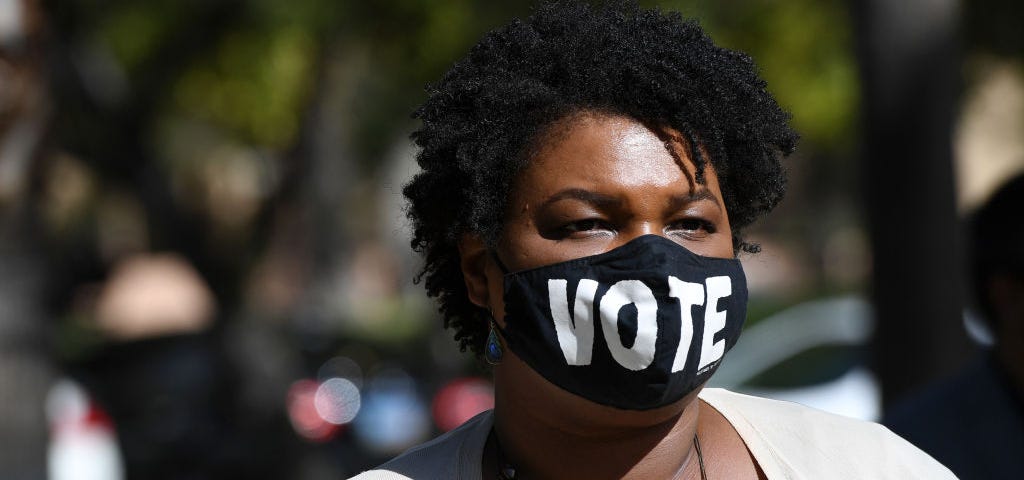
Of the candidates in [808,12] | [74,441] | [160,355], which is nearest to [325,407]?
[160,355]

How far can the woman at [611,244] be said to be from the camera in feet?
7.79

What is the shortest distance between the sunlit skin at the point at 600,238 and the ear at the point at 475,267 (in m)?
0.04

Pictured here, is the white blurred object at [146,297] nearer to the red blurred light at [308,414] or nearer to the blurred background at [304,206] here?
the blurred background at [304,206]

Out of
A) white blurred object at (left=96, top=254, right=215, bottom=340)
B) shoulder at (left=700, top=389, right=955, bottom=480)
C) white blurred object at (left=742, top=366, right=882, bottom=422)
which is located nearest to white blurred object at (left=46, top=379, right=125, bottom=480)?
white blurred object at (left=742, top=366, right=882, bottom=422)

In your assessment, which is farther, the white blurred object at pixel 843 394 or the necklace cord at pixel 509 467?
the white blurred object at pixel 843 394

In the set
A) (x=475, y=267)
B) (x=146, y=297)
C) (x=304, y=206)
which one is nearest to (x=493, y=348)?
(x=475, y=267)

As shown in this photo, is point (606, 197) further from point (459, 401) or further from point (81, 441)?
point (459, 401)

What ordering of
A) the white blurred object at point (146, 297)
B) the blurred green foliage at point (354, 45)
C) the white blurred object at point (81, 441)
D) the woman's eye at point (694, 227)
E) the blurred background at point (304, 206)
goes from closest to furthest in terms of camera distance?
1. the woman's eye at point (694, 227)
2. the blurred background at point (304, 206)
3. the white blurred object at point (81, 441)
4. the blurred green foliage at point (354, 45)
5. the white blurred object at point (146, 297)

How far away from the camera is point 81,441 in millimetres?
9648

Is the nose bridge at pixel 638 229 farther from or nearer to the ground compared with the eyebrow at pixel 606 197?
nearer to the ground

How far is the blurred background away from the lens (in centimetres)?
511

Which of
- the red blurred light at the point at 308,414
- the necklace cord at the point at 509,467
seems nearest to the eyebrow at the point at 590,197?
the necklace cord at the point at 509,467

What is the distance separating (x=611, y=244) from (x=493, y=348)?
1.16 feet

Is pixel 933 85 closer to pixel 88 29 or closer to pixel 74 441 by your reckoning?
pixel 88 29
